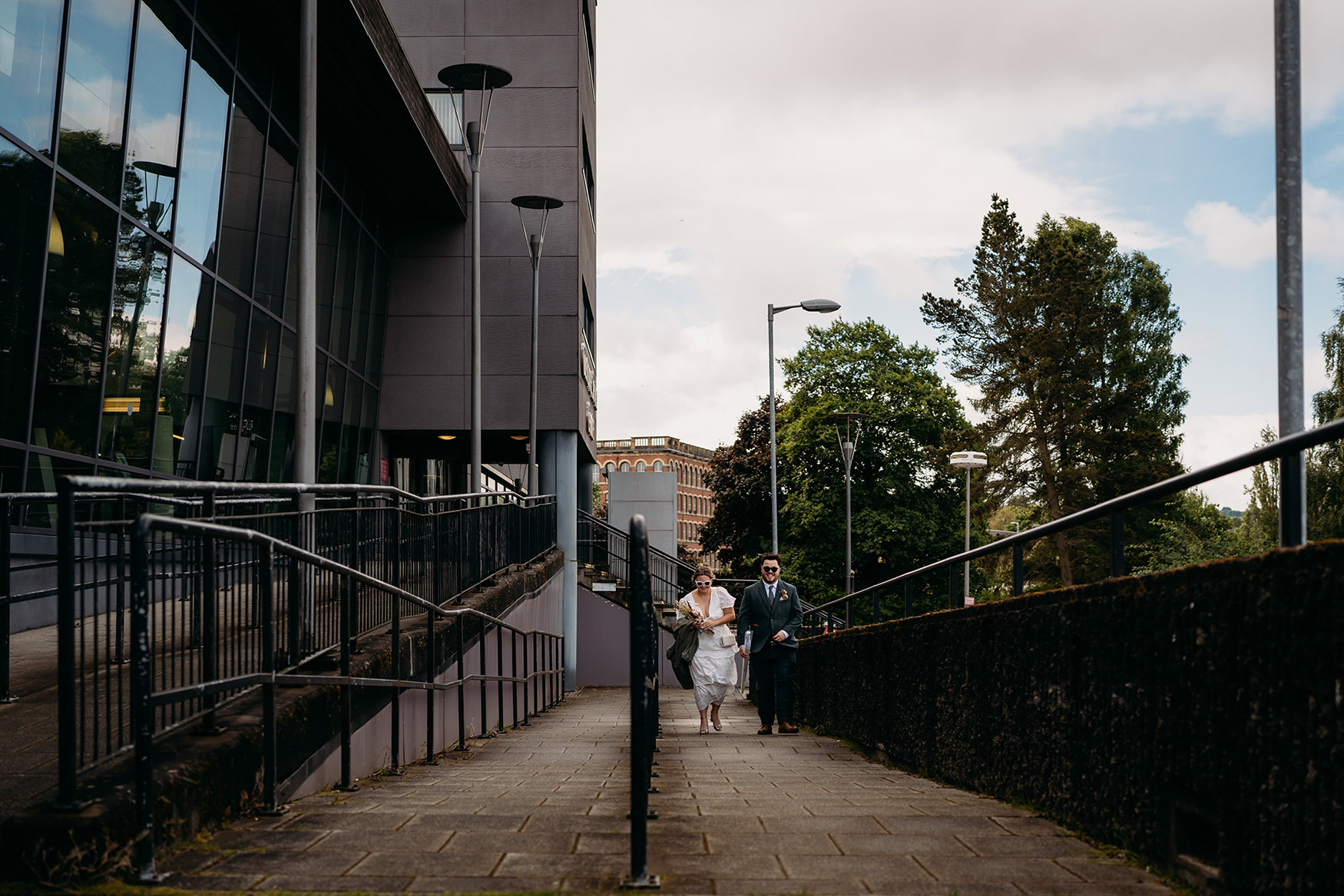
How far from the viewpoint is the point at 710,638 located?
12.5 m

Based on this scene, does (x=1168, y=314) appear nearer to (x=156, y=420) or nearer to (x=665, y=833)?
(x=156, y=420)

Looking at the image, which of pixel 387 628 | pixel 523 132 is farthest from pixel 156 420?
pixel 523 132

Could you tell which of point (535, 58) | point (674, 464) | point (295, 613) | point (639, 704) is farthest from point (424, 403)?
point (674, 464)

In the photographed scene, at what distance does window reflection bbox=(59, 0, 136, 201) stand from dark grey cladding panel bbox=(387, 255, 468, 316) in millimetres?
13132

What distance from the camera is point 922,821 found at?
16.6ft

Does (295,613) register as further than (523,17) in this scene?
No

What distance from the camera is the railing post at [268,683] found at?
514 centimetres

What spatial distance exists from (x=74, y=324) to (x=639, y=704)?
Answer: 983 cm

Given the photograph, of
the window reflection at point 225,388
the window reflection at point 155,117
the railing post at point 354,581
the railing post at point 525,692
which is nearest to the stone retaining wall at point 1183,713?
the railing post at point 354,581

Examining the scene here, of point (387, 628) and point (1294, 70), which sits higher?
point (1294, 70)

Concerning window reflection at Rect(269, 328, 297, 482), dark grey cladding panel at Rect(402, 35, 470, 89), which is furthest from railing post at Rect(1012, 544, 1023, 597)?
dark grey cladding panel at Rect(402, 35, 470, 89)

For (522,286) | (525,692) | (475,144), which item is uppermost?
(475,144)

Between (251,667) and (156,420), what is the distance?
30.5ft

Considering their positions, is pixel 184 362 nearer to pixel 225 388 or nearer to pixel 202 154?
pixel 225 388
